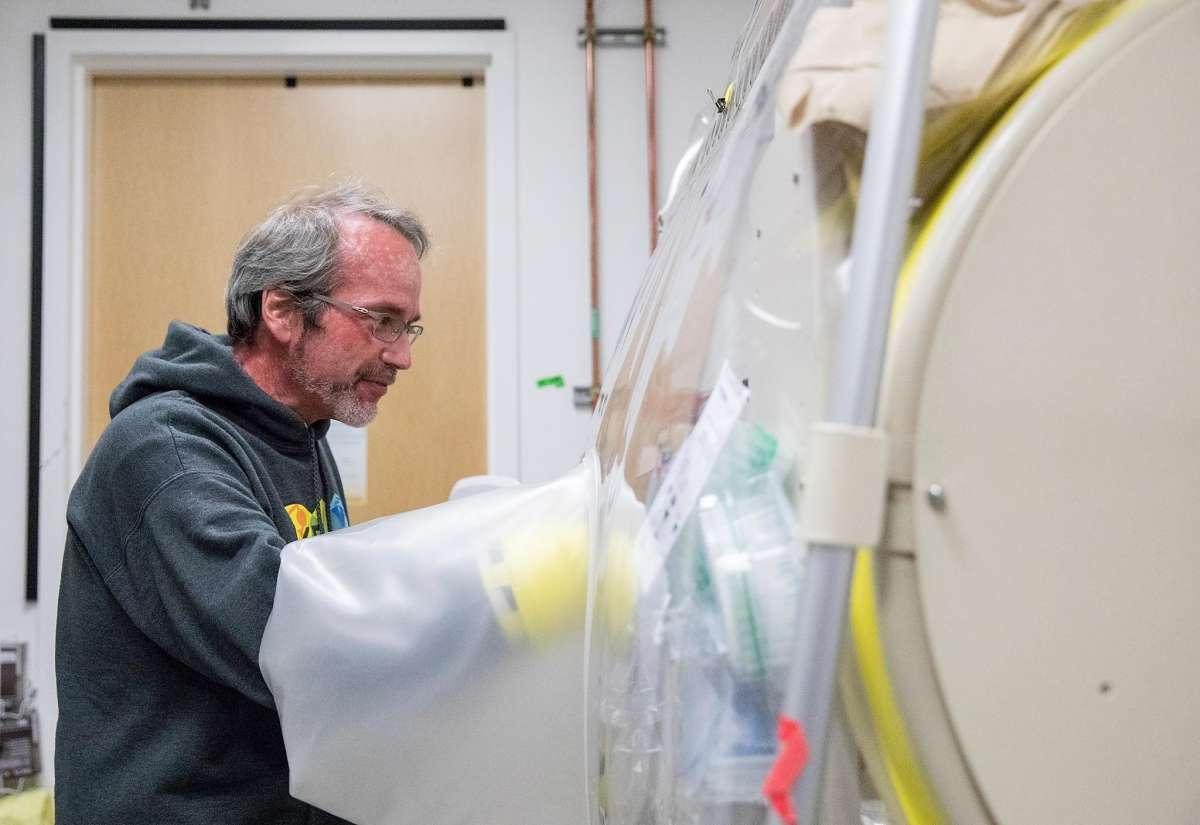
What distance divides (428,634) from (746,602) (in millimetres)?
244

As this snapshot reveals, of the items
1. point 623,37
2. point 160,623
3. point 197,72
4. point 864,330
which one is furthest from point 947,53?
point 197,72

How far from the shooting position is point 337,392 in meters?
1.22

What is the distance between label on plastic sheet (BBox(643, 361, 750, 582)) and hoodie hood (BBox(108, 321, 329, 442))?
2.26 feet

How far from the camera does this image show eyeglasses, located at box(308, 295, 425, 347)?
1.20m

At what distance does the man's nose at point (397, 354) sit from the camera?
126cm

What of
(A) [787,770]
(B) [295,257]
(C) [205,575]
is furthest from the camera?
(B) [295,257]

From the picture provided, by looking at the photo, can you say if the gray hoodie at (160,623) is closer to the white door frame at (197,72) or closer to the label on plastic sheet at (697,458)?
the label on plastic sheet at (697,458)

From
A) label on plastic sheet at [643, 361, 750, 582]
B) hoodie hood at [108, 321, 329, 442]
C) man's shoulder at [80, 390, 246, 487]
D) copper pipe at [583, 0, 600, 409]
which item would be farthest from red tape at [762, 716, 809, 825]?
copper pipe at [583, 0, 600, 409]

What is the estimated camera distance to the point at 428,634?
0.59 m

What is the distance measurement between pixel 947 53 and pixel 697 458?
9.3 inches

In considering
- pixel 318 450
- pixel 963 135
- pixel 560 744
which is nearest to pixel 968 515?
pixel 963 135

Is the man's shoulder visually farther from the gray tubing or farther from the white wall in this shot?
the white wall

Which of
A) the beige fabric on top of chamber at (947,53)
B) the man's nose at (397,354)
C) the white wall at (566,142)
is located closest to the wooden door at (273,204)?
the white wall at (566,142)

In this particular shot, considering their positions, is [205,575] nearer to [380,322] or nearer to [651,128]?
[380,322]
